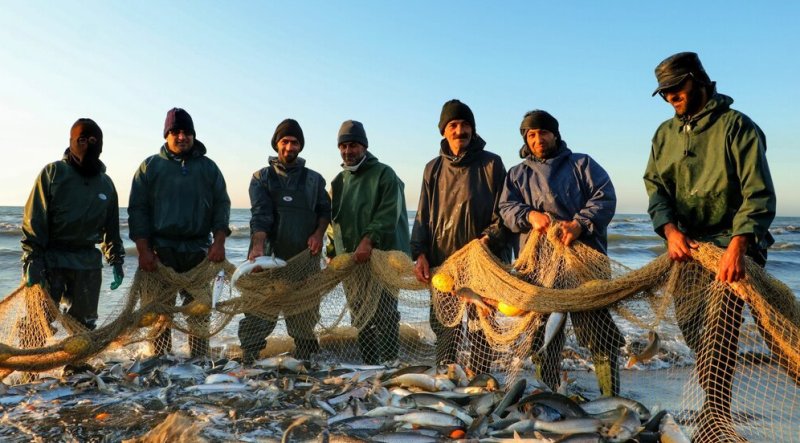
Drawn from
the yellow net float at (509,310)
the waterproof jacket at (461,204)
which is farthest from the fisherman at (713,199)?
the waterproof jacket at (461,204)

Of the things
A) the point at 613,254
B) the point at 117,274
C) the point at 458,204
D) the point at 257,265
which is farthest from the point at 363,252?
the point at 613,254

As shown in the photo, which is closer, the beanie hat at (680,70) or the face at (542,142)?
the beanie hat at (680,70)

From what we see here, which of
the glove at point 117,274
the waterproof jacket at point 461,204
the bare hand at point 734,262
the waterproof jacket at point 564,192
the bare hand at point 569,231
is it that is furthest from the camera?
the glove at point 117,274

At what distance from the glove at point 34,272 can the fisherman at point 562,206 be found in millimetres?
5049

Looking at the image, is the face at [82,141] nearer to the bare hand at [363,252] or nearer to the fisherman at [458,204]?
the bare hand at [363,252]

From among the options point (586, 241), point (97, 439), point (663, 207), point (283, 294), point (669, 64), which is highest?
point (669, 64)

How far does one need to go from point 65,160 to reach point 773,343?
23.8 ft

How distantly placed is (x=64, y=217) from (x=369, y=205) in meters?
3.49

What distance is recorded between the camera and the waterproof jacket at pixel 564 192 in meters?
5.21

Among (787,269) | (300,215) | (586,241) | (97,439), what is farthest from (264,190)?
(787,269)

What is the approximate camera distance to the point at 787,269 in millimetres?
21891

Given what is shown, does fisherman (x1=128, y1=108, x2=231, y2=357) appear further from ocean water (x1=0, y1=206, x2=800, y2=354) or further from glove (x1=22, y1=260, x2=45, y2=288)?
ocean water (x1=0, y1=206, x2=800, y2=354)

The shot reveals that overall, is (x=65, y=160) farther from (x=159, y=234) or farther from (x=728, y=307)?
(x=728, y=307)

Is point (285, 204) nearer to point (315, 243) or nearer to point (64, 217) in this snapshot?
point (315, 243)
